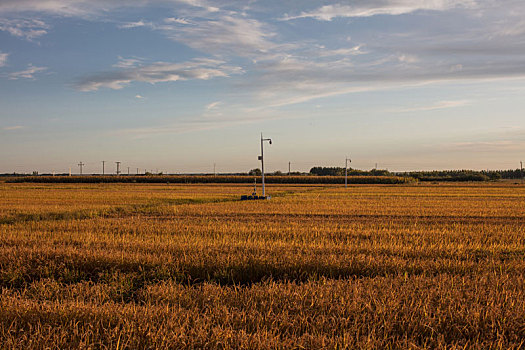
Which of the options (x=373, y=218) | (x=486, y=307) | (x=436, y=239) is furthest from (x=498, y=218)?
(x=486, y=307)

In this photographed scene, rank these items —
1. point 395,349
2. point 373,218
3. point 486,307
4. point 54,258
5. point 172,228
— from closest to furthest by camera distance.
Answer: point 395,349
point 486,307
point 54,258
point 172,228
point 373,218

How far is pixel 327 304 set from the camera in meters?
7.04

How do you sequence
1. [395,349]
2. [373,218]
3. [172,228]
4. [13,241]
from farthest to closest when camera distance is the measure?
1. [373,218]
2. [172,228]
3. [13,241]
4. [395,349]

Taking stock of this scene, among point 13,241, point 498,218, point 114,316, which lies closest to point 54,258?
point 13,241

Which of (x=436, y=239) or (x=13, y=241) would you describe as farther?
(x=436, y=239)

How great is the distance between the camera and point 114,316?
6562mm

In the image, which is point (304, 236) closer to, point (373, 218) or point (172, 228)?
point (172, 228)

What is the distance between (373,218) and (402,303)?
1760 centimetres

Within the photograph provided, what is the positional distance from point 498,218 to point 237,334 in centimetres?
2370

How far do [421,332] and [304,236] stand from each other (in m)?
9.62

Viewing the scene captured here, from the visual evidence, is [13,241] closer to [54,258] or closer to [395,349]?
[54,258]

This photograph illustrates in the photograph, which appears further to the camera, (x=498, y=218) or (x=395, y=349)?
(x=498, y=218)

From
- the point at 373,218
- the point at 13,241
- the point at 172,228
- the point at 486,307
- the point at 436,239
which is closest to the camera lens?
the point at 486,307

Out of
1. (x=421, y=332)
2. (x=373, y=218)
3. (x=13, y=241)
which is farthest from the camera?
(x=373, y=218)
